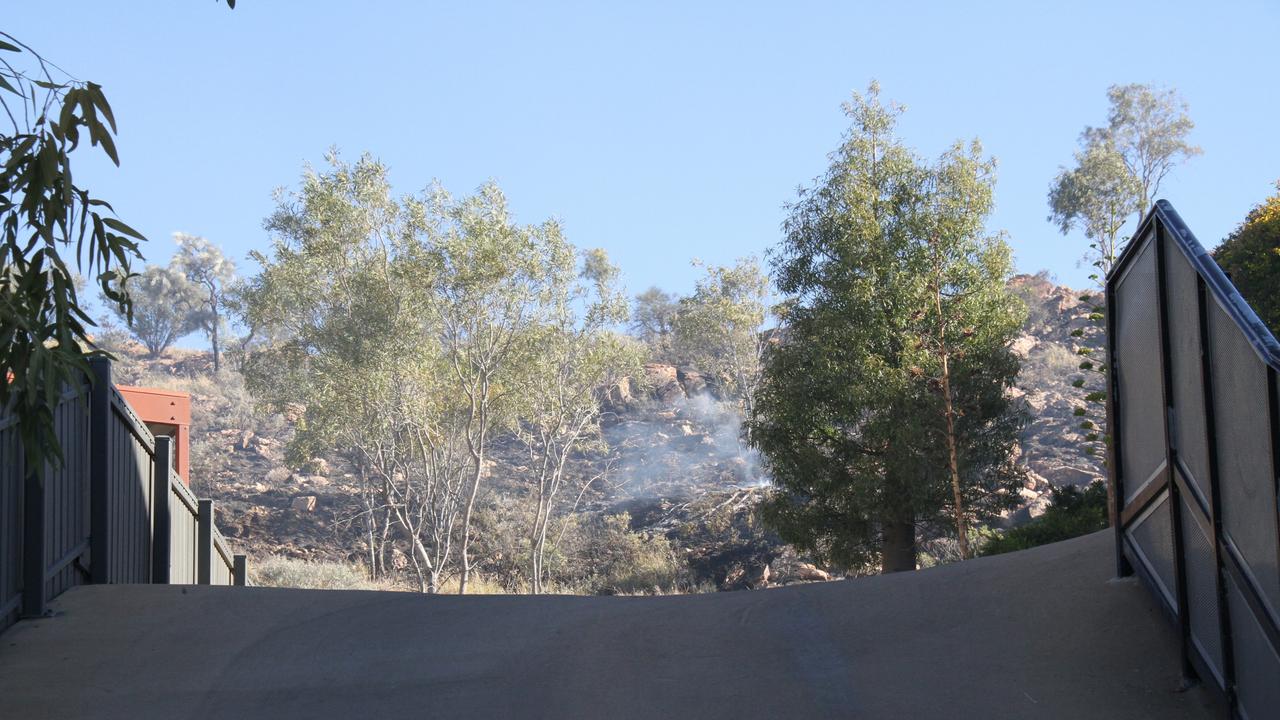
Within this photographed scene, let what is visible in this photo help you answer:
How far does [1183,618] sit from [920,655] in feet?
3.85

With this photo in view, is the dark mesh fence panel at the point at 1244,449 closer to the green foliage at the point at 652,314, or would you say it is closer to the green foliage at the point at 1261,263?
the green foliage at the point at 1261,263

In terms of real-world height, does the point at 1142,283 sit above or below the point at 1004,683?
above

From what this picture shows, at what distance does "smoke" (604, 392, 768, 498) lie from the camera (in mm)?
37438

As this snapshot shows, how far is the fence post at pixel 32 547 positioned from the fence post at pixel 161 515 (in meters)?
2.54

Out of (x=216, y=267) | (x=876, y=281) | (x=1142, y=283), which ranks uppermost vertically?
(x=216, y=267)

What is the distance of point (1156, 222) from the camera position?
4.50 meters

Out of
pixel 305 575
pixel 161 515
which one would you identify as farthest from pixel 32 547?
pixel 305 575

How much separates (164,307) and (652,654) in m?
57.4

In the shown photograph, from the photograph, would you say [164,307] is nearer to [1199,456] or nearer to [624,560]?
[624,560]

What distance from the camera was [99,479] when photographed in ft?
24.0

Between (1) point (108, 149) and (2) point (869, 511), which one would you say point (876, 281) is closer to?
(2) point (869, 511)

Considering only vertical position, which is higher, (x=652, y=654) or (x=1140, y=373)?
(x=1140, y=373)

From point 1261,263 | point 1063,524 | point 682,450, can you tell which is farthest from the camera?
point 682,450

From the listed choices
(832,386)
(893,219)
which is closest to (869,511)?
(832,386)
